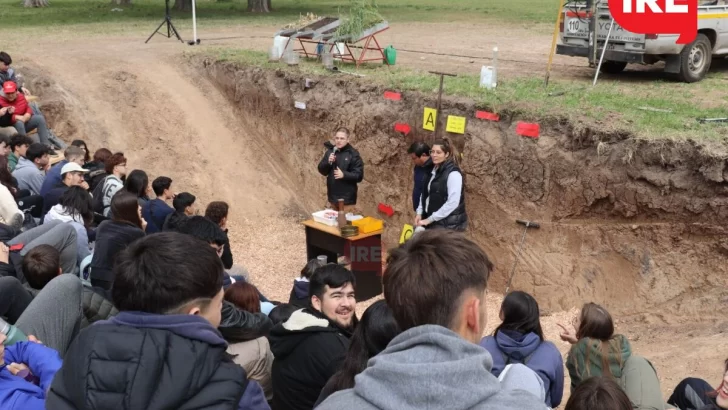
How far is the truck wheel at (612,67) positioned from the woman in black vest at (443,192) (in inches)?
238

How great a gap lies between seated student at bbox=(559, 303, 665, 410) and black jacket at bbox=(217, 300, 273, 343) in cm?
203

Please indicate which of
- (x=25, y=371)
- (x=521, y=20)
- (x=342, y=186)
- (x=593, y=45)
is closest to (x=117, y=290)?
(x=25, y=371)

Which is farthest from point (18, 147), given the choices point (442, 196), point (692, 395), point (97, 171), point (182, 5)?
point (182, 5)

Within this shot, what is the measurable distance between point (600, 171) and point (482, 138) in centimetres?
181

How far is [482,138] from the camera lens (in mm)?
10195

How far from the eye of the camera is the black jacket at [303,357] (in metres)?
3.83

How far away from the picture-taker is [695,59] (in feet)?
38.9

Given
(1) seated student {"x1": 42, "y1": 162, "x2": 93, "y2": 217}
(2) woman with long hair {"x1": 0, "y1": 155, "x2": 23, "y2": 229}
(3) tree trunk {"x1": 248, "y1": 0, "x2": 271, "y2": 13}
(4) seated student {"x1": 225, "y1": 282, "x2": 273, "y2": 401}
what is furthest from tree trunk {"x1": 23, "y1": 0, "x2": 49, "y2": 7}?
(4) seated student {"x1": 225, "y1": 282, "x2": 273, "y2": 401}

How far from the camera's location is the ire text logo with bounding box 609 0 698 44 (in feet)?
34.4

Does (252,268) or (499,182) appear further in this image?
(252,268)

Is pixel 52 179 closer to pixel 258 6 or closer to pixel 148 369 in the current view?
pixel 148 369

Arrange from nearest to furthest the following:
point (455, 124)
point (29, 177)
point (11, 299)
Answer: point (11, 299) < point (29, 177) < point (455, 124)

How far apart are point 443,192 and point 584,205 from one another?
2225mm

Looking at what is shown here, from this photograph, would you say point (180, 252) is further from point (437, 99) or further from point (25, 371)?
point (437, 99)
